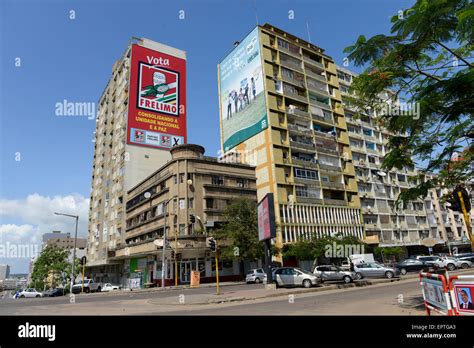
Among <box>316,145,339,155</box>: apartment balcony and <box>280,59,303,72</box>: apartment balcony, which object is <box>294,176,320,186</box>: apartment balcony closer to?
<box>316,145,339,155</box>: apartment balcony

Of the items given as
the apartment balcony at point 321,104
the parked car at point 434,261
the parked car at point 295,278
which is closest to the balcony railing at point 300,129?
the apartment balcony at point 321,104

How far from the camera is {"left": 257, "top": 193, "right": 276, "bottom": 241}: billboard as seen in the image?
20.9 m

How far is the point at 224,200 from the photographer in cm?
4456

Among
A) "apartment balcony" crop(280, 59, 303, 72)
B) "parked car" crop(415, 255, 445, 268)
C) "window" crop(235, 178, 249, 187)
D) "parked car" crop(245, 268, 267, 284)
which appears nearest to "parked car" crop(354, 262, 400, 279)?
"parked car" crop(415, 255, 445, 268)

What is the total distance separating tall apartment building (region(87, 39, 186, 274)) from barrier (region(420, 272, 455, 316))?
2167 inches

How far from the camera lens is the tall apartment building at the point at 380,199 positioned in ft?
192

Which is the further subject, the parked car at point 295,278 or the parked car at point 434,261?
the parked car at point 434,261

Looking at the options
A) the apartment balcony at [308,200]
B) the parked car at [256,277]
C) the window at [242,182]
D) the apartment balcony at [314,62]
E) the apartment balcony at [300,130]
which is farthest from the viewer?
the apartment balcony at [314,62]

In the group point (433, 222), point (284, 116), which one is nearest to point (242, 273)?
point (284, 116)

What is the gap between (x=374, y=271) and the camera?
2842cm

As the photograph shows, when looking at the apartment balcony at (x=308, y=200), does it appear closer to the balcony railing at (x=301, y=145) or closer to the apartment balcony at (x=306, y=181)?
the apartment balcony at (x=306, y=181)

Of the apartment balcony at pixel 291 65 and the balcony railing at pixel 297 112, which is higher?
the apartment balcony at pixel 291 65

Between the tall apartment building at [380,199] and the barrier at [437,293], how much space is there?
4964cm
